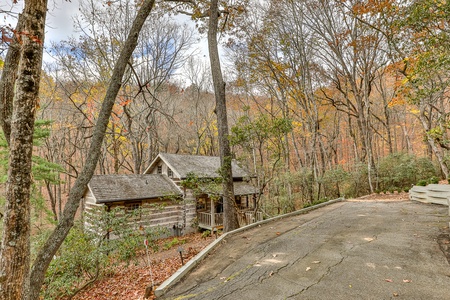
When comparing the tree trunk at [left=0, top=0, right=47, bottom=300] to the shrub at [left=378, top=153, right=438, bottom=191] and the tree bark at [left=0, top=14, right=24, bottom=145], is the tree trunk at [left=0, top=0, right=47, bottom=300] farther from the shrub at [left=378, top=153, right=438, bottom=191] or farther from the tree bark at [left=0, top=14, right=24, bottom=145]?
the shrub at [left=378, top=153, right=438, bottom=191]

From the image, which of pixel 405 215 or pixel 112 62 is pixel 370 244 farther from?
pixel 112 62

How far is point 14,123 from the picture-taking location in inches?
130

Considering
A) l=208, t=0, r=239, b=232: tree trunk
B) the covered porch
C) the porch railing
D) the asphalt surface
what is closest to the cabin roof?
the covered porch

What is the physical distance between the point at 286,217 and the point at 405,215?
3.91 meters

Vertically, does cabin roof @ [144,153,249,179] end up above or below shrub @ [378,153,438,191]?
above

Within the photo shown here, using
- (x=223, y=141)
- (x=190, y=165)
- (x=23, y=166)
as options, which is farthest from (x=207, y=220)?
(x=23, y=166)

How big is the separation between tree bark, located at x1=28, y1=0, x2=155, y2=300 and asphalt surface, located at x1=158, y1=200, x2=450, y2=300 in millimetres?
2177

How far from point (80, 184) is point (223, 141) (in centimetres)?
466

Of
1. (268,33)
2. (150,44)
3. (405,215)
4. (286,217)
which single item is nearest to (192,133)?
(150,44)

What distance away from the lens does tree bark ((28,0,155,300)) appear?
3.98m

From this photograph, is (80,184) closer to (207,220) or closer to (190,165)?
(207,220)

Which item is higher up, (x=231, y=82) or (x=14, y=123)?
(x=231, y=82)

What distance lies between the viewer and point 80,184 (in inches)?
181

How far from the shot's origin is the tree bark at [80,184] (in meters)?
3.98
